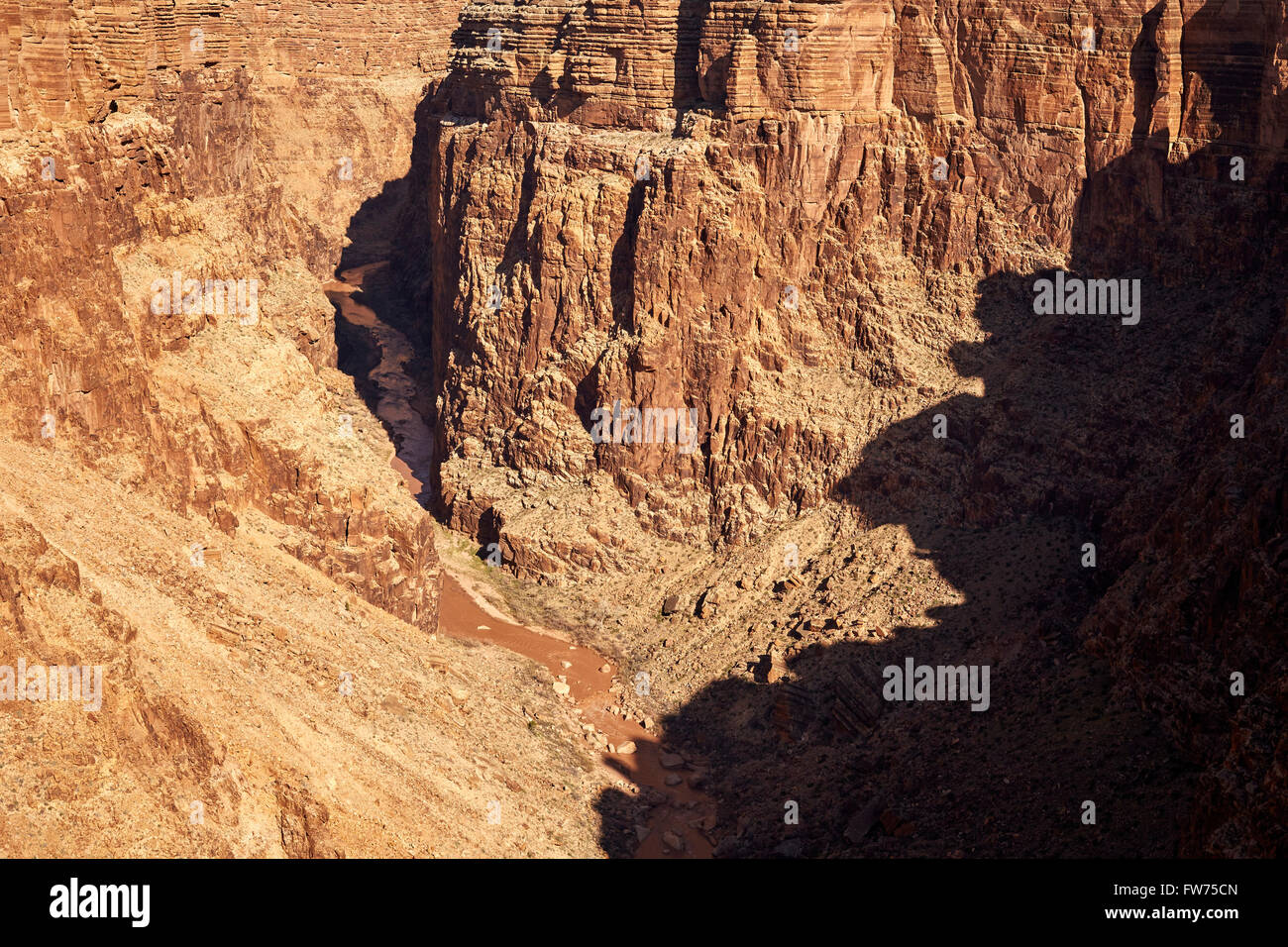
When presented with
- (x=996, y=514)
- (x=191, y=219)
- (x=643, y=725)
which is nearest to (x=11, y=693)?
(x=191, y=219)

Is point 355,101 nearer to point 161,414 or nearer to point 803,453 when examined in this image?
point 803,453

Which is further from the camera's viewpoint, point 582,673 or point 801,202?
point 801,202

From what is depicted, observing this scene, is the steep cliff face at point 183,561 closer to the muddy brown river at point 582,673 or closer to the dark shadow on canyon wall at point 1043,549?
the muddy brown river at point 582,673

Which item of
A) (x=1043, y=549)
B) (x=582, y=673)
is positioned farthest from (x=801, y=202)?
(x=582, y=673)

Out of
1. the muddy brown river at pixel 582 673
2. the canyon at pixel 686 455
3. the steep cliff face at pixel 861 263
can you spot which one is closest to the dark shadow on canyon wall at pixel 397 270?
the muddy brown river at pixel 582 673

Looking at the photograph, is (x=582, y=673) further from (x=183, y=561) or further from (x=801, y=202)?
(x=801, y=202)
